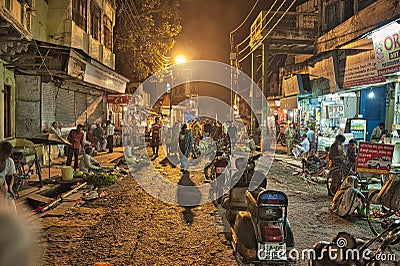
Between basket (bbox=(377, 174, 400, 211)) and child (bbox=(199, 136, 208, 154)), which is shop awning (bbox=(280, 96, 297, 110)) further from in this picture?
basket (bbox=(377, 174, 400, 211))

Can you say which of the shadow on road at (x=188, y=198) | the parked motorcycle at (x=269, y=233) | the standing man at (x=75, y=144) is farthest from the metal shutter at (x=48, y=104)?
the parked motorcycle at (x=269, y=233)

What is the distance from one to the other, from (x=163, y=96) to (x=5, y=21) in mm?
40721

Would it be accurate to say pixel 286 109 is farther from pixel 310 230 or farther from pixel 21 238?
pixel 21 238

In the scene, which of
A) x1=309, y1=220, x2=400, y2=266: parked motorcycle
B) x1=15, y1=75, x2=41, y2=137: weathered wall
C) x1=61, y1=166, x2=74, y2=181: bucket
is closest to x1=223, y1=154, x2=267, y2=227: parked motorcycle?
x1=309, y1=220, x2=400, y2=266: parked motorcycle

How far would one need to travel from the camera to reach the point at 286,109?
92.6 ft

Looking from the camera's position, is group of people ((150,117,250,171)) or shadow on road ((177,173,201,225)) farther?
group of people ((150,117,250,171))

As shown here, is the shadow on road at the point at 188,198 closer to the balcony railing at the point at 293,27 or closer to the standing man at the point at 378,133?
the standing man at the point at 378,133

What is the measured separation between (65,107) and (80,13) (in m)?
5.03

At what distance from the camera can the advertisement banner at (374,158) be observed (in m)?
8.58

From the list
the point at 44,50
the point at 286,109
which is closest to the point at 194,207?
the point at 44,50

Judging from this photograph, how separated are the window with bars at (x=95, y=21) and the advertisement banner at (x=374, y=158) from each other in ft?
57.2

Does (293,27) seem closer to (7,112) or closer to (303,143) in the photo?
(303,143)

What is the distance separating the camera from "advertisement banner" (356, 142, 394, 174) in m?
8.58

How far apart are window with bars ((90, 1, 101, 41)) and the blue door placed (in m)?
15.6
